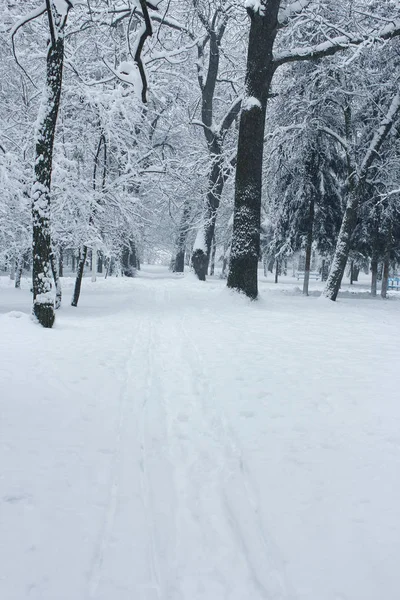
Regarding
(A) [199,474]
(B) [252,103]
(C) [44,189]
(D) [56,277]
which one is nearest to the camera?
(A) [199,474]

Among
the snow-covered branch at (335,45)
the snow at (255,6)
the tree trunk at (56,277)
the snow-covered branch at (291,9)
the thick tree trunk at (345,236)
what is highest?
the snow-covered branch at (291,9)

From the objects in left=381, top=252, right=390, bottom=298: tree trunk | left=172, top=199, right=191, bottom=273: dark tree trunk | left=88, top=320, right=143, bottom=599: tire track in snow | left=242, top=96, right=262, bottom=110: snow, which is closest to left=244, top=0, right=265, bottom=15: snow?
left=242, top=96, right=262, bottom=110: snow

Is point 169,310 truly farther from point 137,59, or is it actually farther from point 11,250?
point 137,59

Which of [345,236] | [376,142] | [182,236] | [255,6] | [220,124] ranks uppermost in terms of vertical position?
[220,124]

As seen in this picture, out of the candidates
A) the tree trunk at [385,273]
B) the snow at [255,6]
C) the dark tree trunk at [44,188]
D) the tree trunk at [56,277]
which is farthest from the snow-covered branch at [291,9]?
the tree trunk at [385,273]

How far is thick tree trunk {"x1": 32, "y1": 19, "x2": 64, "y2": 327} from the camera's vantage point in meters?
7.93

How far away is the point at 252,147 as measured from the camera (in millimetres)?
11266

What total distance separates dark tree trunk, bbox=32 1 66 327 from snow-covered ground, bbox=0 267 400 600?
5.20 ft

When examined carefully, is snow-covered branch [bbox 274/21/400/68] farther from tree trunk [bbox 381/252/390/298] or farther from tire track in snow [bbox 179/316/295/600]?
tree trunk [bbox 381/252/390/298]

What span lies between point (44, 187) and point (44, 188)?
0.02 m

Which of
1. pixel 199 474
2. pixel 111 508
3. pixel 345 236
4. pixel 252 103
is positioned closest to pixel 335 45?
pixel 252 103

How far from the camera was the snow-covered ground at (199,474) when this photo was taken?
7.02ft

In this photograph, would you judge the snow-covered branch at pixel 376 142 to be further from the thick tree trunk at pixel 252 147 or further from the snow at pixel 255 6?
the snow at pixel 255 6

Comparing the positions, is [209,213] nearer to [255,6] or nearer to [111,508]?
[255,6]
